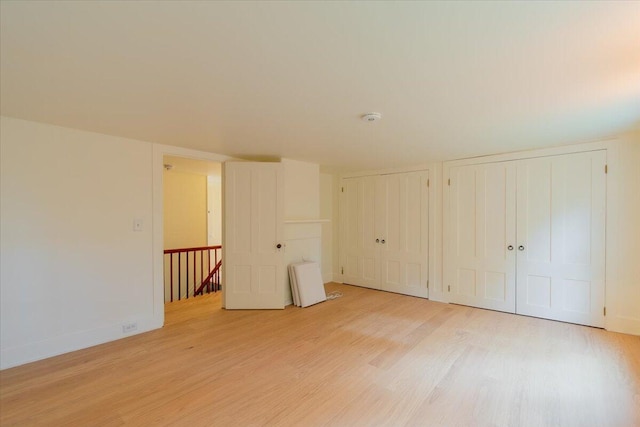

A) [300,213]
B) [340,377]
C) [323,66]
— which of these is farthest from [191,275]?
[323,66]

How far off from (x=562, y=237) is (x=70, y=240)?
546 cm

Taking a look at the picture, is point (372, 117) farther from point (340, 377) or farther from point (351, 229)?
point (351, 229)

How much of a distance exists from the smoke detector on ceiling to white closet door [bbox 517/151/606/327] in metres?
2.49

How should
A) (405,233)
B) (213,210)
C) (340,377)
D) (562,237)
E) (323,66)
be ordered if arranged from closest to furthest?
1. (323,66)
2. (340,377)
3. (562,237)
4. (405,233)
5. (213,210)

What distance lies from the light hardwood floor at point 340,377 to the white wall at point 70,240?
0.27 meters

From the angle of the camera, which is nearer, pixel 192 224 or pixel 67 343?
pixel 67 343

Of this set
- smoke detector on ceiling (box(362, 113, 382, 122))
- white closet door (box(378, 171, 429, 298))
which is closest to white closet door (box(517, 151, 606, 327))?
white closet door (box(378, 171, 429, 298))

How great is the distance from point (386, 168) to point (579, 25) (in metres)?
3.61

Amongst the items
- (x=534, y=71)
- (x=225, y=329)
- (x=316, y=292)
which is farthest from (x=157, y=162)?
(x=534, y=71)

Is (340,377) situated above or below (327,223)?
below

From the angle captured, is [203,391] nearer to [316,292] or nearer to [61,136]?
[316,292]

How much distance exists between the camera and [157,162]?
10.8 ft

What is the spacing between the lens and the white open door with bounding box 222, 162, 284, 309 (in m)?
3.85

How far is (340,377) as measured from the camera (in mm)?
2252
